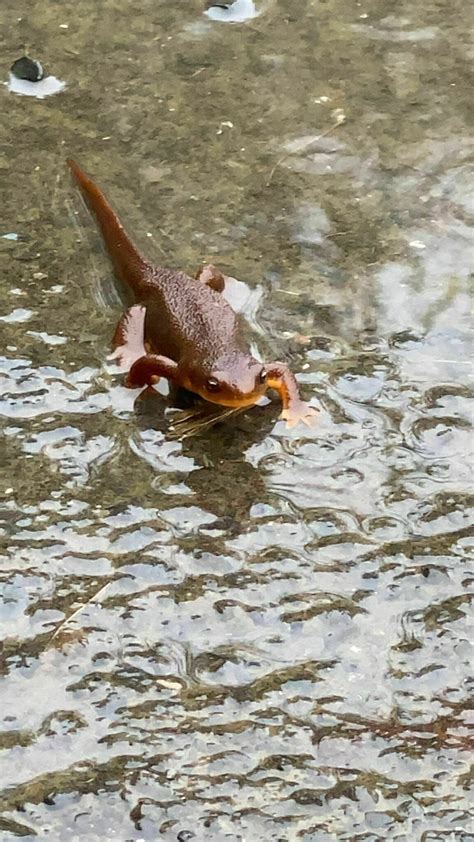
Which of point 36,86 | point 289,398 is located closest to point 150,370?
point 289,398

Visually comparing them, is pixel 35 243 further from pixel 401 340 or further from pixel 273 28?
pixel 273 28

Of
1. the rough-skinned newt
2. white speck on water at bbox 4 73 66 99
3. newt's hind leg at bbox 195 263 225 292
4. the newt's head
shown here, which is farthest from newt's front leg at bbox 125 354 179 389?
white speck on water at bbox 4 73 66 99

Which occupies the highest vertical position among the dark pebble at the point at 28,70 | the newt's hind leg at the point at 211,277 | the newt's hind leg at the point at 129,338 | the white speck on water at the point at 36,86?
the dark pebble at the point at 28,70

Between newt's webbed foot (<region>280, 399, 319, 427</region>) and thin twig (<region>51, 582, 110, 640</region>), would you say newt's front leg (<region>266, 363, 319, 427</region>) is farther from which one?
thin twig (<region>51, 582, 110, 640</region>)

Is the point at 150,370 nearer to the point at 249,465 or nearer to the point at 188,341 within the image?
the point at 188,341

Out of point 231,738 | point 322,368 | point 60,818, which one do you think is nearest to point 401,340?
point 322,368

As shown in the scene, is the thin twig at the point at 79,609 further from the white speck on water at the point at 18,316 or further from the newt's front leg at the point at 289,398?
the white speck on water at the point at 18,316

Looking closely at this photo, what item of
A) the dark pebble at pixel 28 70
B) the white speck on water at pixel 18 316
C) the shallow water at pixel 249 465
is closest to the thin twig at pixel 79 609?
the shallow water at pixel 249 465
